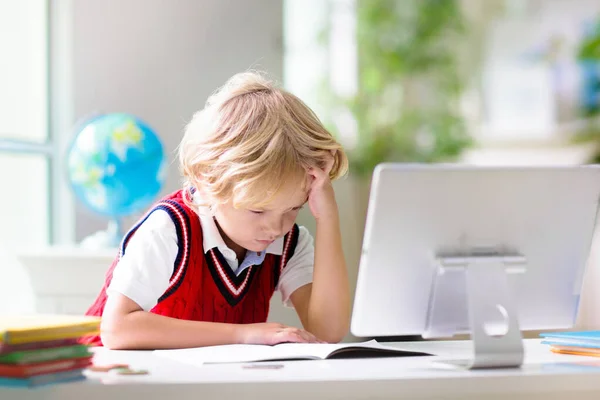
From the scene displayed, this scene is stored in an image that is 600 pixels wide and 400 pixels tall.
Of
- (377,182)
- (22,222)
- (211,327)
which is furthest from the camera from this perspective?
(22,222)

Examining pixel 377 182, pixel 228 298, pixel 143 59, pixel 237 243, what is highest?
pixel 143 59

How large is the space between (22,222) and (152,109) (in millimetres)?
600

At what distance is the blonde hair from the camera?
4.74 ft

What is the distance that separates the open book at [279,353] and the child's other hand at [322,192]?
1.11 ft

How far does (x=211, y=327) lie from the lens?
1.42 meters

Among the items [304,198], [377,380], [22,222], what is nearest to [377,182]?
[377,380]

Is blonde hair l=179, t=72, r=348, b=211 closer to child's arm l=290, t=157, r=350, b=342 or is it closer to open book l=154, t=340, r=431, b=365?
child's arm l=290, t=157, r=350, b=342

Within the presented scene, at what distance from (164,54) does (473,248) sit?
6.80ft

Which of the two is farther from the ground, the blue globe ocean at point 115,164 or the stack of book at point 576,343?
the blue globe ocean at point 115,164

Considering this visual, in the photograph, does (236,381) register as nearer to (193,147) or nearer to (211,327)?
(211,327)

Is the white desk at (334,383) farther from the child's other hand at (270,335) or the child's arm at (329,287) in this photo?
the child's arm at (329,287)

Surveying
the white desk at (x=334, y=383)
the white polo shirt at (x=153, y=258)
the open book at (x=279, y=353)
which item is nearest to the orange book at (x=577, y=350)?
the white desk at (x=334, y=383)

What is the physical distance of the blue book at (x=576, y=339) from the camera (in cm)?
127

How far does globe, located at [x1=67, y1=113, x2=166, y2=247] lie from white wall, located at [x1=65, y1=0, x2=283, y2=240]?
0.42m
